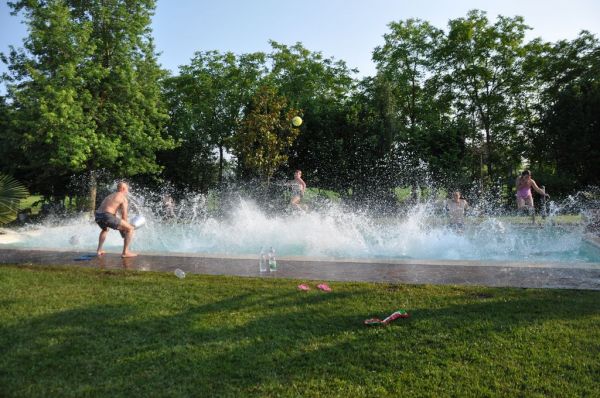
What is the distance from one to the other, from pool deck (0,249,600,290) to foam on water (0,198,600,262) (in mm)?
1438

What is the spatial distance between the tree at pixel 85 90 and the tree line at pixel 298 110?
0.22ft

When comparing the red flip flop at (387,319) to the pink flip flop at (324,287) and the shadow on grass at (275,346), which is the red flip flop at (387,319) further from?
the pink flip flop at (324,287)

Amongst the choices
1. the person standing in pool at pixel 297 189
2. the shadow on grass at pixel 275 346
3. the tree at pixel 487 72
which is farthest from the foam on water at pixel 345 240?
the tree at pixel 487 72

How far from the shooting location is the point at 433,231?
44.4 ft

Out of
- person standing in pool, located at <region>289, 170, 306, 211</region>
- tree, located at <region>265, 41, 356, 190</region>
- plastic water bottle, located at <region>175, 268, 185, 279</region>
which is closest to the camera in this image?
plastic water bottle, located at <region>175, 268, 185, 279</region>

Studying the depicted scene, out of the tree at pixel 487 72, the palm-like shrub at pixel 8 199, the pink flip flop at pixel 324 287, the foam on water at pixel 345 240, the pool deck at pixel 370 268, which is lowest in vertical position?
the pink flip flop at pixel 324 287

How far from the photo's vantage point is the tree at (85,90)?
1736 centimetres

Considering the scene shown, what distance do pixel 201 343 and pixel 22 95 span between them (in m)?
17.6

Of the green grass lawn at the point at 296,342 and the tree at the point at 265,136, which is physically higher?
the tree at the point at 265,136

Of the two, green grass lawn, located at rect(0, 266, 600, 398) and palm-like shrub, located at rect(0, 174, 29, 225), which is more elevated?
palm-like shrub, located at rect(0, 174, 29, 225)

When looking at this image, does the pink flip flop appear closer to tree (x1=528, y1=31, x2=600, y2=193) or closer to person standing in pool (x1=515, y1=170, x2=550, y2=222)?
Result: person standing in pool (x1=515, y1=170, x2=550, y2=222)

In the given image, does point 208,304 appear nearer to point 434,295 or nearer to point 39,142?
point 434,295

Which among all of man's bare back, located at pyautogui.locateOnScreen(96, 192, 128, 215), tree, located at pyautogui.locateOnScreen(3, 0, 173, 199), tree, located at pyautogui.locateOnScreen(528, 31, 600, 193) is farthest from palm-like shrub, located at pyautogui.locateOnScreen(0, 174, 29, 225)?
tree, located at pyautogui.locateOnScreen(528, 31, 600, 193)

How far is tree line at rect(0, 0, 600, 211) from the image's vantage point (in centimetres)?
1831
